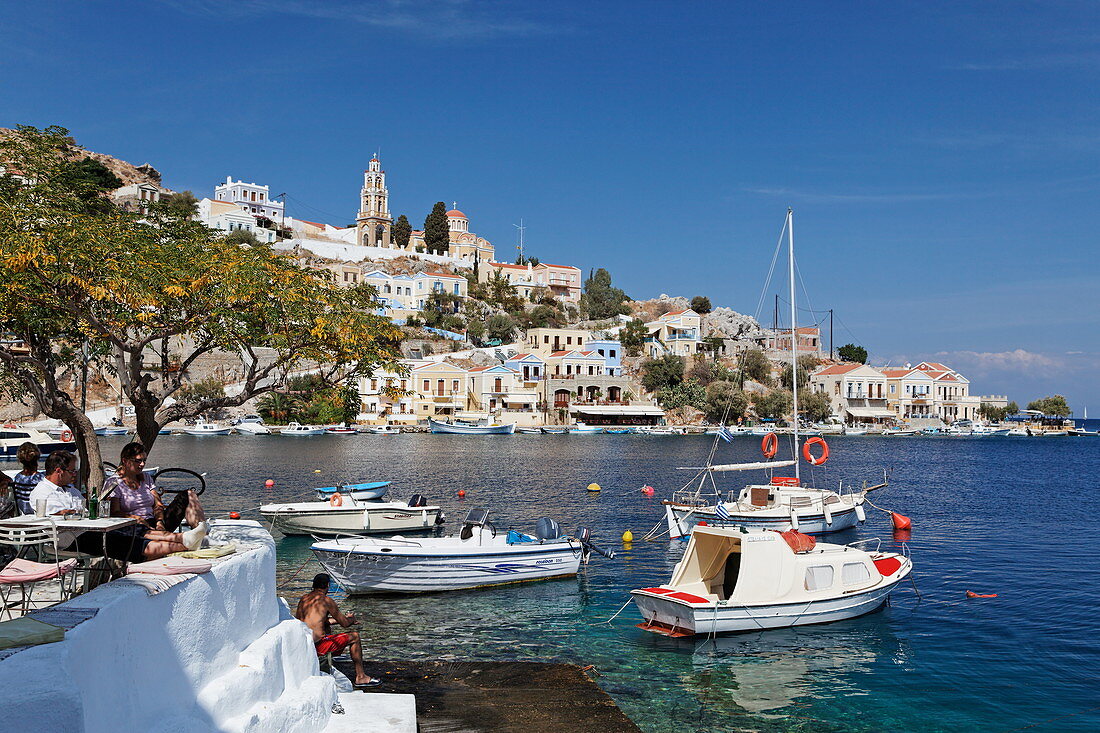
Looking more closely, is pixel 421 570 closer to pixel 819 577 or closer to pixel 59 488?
pixel 819 577

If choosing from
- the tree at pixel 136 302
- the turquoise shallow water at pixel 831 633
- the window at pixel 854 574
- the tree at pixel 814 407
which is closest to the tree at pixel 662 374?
the tree at pixel 814 407

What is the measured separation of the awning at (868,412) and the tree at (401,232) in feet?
260

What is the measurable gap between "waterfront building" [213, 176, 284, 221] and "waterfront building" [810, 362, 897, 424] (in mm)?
90640

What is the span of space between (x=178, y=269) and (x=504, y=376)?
89.6 m

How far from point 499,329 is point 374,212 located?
39422 millimetres

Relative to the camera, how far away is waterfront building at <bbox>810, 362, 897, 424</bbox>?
118625 mm

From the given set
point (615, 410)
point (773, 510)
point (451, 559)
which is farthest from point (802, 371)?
point (451, 559)

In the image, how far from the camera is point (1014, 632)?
18.1 m

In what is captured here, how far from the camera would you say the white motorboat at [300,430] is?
8694 cm

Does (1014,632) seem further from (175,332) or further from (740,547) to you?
(175,332)

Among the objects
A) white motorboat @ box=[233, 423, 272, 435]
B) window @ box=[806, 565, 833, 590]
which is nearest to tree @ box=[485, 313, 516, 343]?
white motorboat @ box=[233, 423, 272, 435]

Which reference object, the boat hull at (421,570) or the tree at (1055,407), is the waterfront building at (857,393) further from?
the boat hull at (421,570)

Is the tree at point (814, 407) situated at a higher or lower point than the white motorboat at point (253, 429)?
higher

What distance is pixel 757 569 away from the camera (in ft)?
55.8
